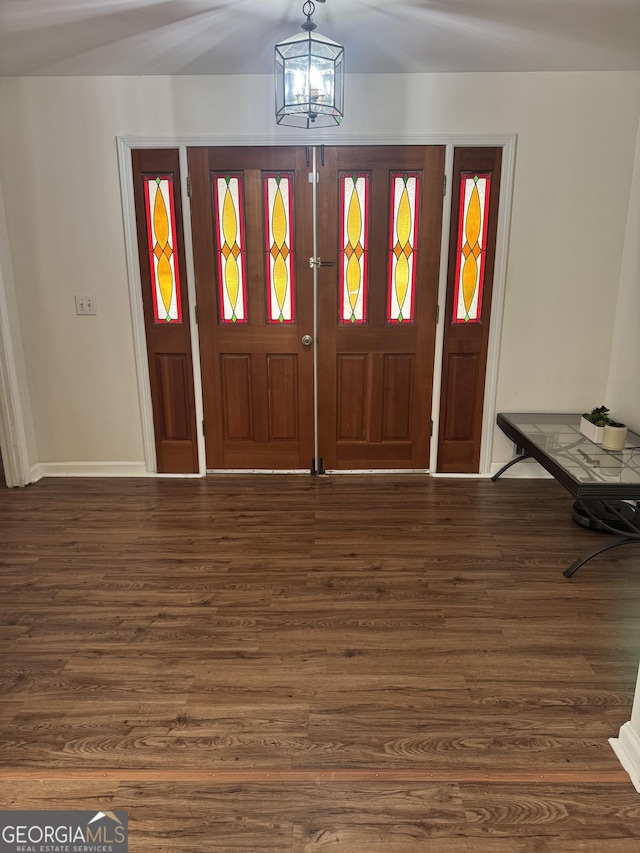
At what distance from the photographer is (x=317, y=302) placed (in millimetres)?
3730

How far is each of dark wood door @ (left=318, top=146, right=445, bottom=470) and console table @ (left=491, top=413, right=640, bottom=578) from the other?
67 cm

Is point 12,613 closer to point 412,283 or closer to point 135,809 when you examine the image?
point 135,809

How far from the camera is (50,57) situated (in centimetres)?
308

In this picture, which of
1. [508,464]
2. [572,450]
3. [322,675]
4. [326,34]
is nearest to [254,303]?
[326,34]

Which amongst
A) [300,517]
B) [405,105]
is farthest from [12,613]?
[405,105]

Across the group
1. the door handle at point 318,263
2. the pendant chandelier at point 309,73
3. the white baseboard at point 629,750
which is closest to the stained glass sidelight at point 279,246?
the door handle at point 318,263

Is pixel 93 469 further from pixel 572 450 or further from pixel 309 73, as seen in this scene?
pixel 572 450

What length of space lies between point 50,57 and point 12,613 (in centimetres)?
283

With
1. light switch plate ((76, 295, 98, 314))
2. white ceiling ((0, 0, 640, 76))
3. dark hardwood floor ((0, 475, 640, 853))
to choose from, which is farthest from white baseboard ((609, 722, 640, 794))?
light switch plate ((76, 295, 98, 314))

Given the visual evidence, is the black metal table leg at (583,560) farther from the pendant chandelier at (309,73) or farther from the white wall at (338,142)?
the pendant chandelier at (309,73)

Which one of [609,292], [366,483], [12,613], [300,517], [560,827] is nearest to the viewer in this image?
[560,827]

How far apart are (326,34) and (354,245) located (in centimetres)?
115

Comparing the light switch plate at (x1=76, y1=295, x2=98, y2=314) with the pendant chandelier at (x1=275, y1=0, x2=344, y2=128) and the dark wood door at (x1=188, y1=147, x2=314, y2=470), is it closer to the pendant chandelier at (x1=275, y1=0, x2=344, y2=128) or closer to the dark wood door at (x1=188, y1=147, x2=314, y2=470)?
the dark wood door at (x1=188, y1=147, x2=314, y2=470)

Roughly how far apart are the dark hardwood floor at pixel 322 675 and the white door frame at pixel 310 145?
2.25 feet
